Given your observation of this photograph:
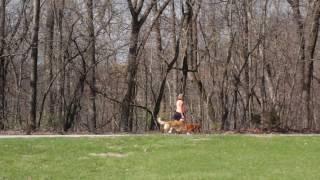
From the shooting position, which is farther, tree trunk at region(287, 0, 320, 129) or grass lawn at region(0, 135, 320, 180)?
tree trunk at region(287, 0, 320, 129)

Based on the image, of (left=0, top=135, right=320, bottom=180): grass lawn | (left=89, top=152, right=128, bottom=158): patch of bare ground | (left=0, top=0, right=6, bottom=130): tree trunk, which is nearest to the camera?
(left=0, top=135, right=320, bottom=180): grass lawn

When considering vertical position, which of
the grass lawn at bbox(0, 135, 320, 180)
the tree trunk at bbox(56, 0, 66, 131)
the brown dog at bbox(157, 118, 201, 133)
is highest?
the tree trunk at bbox(56, 0, 66, 131)

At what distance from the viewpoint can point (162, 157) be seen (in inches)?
628

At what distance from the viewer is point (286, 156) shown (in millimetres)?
16297

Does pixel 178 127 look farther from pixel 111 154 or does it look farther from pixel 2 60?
pixel 2 60

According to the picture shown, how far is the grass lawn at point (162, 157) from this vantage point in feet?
43.4

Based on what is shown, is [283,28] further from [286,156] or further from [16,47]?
[286,156]

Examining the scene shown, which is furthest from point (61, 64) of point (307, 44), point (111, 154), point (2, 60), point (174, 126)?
point (111, 154)

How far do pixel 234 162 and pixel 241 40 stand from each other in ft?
61.7

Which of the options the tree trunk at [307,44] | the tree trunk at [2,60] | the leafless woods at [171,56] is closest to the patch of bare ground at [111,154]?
the leafless woods at [171,56]

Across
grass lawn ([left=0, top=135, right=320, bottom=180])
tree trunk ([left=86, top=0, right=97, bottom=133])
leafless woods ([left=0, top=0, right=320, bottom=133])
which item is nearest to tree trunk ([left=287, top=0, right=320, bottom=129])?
leafless woods ([left=0, top=0, right=320, bottom=133])

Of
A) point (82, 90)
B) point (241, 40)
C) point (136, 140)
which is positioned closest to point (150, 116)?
point (82, 90)

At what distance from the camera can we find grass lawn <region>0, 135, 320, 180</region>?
43.4 ft

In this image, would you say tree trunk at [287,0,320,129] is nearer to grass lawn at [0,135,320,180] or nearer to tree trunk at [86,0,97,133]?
grass lawn at [0,135,320,180]
